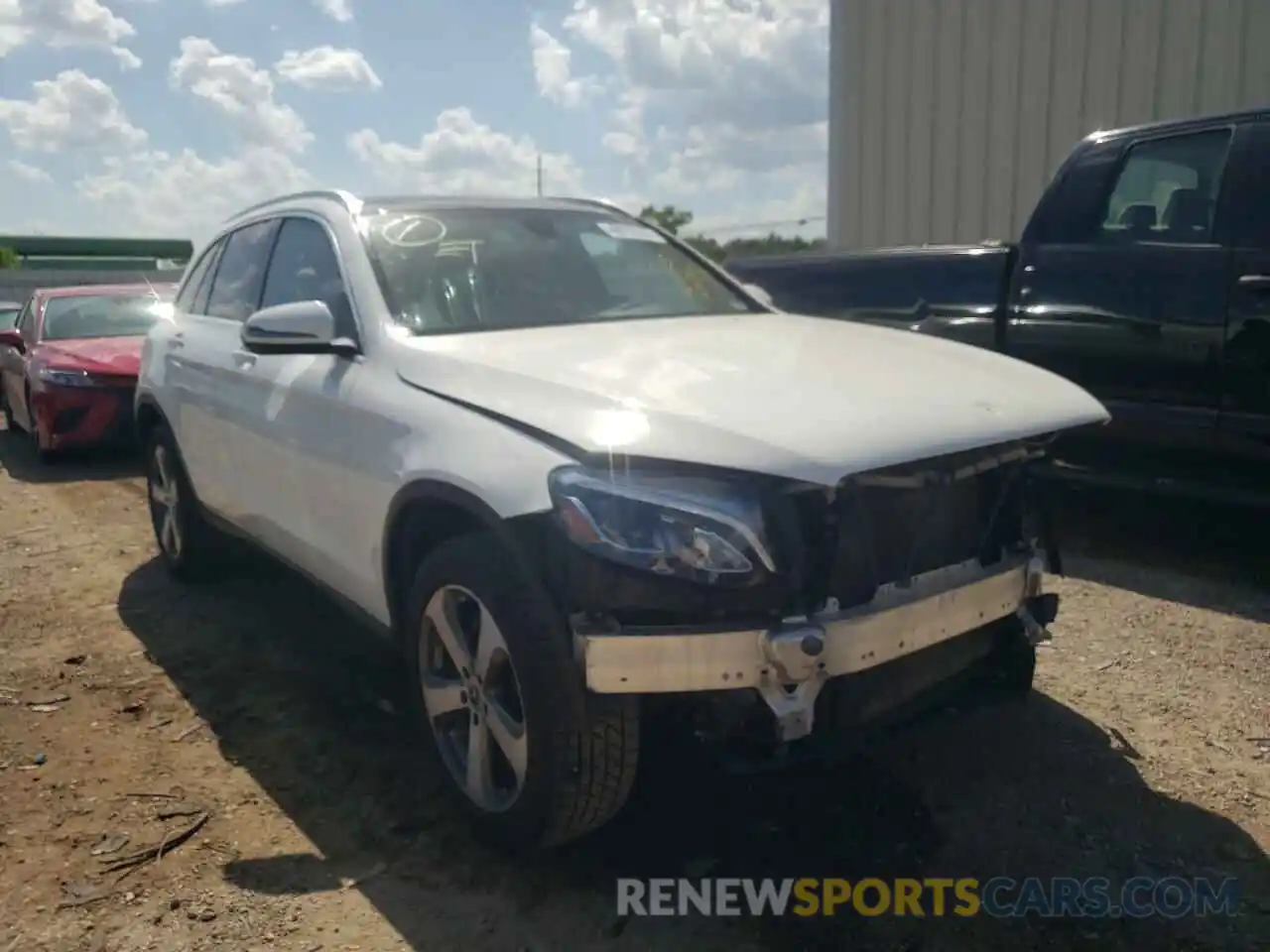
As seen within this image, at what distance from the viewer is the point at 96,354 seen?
8.69 meters

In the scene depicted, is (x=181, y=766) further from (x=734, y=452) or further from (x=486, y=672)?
(x=734, y=452)

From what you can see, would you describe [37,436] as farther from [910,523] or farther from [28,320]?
[910,523]

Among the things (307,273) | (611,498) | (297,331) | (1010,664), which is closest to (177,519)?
(307,273)

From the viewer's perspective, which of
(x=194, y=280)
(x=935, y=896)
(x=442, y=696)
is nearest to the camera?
(x=935, y=896)

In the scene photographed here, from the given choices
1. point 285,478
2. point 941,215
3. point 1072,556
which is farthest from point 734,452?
point 941,215

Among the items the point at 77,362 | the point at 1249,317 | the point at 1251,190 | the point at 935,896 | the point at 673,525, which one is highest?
the point at 1251,190

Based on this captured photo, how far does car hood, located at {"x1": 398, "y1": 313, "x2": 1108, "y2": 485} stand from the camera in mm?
2305

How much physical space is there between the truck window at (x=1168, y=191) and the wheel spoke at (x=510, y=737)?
3625 mm

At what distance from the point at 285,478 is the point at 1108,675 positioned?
9.30 feet

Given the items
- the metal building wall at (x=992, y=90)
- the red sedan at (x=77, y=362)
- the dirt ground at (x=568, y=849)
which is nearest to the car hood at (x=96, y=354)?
the red sedan at (x=77, y=362)

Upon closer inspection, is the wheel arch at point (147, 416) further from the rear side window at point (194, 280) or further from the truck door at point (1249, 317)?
the truck door at point (1249, 317)

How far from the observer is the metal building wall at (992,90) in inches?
319

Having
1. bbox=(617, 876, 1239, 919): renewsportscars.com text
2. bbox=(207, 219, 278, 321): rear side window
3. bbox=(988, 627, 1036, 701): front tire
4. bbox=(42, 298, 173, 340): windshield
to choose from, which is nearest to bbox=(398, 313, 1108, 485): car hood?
bbox=(988, 627, 1036, 701): front tire

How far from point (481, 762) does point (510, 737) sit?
187 millimetres
